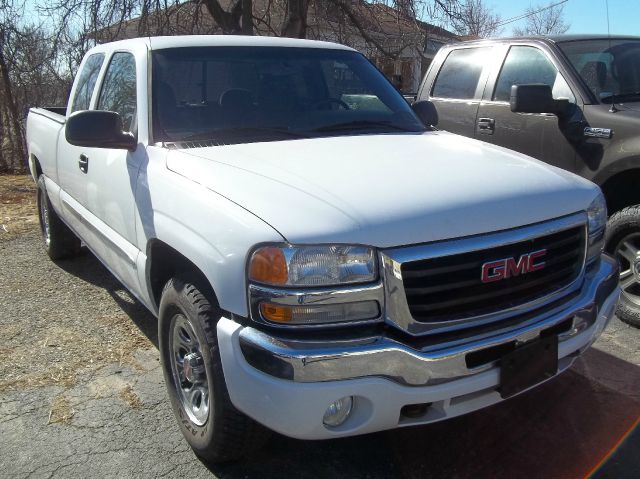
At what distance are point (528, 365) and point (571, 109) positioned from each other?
2.62m

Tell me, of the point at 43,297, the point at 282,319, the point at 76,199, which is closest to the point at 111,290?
the point at 43,297

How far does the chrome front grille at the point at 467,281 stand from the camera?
220 cm

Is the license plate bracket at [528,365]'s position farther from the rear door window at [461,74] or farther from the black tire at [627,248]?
the rear door window at [461,74]

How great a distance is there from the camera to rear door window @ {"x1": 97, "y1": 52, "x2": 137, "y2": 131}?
3.58 m

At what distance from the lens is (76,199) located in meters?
4.39

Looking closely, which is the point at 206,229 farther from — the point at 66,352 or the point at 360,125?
the point at 66,352

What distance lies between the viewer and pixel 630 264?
4191mm

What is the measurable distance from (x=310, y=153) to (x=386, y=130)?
832mm

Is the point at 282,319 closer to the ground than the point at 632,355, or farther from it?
farther from it

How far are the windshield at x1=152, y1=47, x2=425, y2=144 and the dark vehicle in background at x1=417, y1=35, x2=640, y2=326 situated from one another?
1.94 ft

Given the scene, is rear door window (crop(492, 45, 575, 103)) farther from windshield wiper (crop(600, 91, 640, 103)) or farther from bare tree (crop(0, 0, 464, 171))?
bare tree (crop(0, 0, 464, 171))

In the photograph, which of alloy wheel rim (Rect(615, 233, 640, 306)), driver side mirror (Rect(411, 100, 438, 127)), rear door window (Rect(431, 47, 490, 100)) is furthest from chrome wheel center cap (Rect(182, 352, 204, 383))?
rear door window (Rect(431, 47, 490, 100))

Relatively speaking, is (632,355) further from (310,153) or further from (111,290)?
(111,290)

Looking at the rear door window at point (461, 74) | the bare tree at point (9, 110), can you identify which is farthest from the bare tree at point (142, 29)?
the rear door window at point (461, 74)
